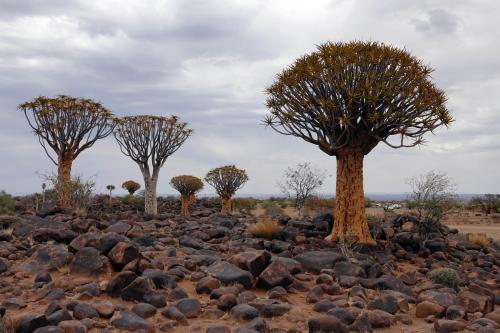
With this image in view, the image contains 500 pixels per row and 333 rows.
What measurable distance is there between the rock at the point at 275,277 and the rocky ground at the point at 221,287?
0.8 inches

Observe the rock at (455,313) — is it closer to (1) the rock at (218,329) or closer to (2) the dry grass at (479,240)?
(1) the rock at (218,329)

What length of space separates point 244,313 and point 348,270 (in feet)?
11.9

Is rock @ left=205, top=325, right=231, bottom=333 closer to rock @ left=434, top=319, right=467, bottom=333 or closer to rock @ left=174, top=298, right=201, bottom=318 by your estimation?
→ rock @ left=174, top=298, right=201, bottom=318

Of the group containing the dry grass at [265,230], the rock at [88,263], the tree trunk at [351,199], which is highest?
the tree trunk at [351,199]

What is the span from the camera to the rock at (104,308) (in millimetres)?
7047

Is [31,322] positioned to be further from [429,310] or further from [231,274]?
[429,310]

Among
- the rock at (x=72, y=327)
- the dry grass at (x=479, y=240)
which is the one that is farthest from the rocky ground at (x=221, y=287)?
the dry grass at (x=479, y=240)

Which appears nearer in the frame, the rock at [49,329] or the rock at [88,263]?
the rock at [49,329]

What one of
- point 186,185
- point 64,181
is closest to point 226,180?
point 186,185

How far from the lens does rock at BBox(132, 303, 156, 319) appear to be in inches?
284

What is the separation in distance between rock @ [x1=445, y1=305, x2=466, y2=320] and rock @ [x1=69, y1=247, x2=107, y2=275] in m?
5.90

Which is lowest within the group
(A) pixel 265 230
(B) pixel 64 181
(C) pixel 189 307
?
(C) pixel 189 307

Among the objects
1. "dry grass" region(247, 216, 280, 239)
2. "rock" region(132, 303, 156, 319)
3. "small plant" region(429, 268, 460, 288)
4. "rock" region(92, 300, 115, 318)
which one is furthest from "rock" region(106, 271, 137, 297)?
"small plant" region(429, 268, 460, 288)

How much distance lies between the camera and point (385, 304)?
795 centimetres
